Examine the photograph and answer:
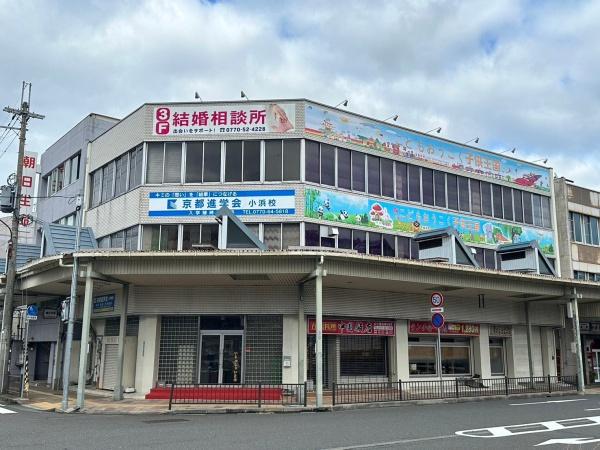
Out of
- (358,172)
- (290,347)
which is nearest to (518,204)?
(358,172)

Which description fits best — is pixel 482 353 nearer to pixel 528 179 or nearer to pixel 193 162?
pixel 528 179

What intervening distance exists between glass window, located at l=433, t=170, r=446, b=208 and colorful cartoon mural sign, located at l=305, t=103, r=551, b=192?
0.54 metres

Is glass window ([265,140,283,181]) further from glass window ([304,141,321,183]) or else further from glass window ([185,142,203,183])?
glass window ([185,142,203,183])

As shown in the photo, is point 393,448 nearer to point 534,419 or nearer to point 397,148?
point 534,419

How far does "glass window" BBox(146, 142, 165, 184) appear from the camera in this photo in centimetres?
2425

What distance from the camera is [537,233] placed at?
103ft

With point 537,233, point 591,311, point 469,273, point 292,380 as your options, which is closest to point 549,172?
point 537,233

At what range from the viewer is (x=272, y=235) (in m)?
23.3

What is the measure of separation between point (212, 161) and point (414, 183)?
9408mm

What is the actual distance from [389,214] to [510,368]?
9911 millimetres

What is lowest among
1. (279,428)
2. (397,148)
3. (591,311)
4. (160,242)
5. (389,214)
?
(279,428)

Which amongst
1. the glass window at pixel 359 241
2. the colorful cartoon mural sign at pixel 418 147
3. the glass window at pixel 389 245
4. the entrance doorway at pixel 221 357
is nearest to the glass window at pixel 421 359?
the glass window at pixel 389 245

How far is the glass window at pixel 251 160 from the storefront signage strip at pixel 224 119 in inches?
21.6

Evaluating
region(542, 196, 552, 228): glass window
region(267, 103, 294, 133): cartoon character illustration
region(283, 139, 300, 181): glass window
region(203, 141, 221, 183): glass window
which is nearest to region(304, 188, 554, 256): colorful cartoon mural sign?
region(542, 196, 552, 228): glass window
